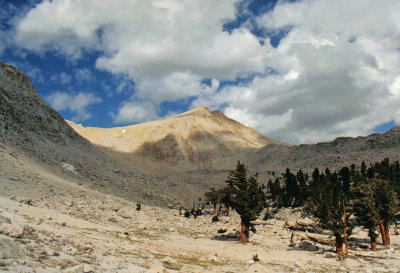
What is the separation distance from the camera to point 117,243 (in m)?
18.5

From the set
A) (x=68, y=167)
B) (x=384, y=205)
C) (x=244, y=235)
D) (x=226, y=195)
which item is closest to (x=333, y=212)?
(x=244, y=235)

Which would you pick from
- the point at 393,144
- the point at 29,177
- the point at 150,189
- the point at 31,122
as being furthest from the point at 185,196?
the point at 393,144

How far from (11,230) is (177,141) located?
139880 millimetres

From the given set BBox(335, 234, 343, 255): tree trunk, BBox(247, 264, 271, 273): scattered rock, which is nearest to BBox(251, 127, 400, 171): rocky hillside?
BBox(335, 234, 343, 255): tree trunk

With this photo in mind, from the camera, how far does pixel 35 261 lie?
32.7 feet

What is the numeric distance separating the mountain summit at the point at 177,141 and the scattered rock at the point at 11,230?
123 meters

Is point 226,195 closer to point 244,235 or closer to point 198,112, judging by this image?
point 244,235

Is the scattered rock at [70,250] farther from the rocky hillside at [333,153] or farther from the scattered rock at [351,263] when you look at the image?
the rocky hillside at [333,153]

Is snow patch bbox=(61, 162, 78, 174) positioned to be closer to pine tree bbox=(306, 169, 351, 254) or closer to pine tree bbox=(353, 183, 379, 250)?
pine tree bbox=(306, 169, 351, 254)

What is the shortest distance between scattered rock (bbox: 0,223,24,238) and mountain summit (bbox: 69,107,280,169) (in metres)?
123

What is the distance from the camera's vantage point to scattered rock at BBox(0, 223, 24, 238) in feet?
36.9

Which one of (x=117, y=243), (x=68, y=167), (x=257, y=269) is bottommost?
(x=257, y=269)

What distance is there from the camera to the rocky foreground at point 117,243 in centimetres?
1154

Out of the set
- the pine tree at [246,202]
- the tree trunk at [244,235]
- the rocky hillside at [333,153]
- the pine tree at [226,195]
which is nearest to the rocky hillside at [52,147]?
the pine tree at [226,195]
